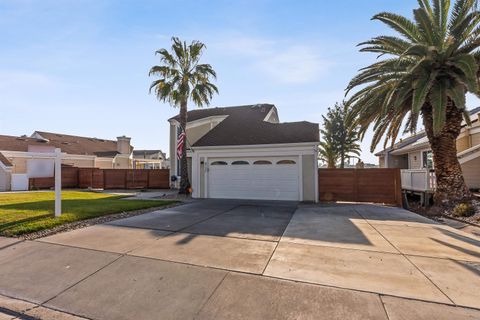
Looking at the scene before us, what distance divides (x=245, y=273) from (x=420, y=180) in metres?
12.2

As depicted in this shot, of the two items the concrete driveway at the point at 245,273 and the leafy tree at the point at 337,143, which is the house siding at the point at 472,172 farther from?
the leafy tree at the point at 337,143

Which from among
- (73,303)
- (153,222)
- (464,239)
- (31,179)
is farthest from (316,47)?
(31,179)

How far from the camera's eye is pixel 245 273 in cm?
423

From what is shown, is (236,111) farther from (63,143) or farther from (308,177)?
(63,143)

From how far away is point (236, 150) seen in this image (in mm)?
14594

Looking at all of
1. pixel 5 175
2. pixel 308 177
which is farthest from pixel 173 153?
pixel 5 175

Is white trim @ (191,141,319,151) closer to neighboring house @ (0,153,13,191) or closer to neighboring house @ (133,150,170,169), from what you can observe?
neighboring house @ (0,153,13,191)

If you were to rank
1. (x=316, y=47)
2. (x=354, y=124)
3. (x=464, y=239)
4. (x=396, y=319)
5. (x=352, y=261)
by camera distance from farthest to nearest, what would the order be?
1. (x=354, y=124)
2. (x=316, y=47)
3. (x=464, y=239)
4. (x=352, y=261)
5. (x=396, y=319)

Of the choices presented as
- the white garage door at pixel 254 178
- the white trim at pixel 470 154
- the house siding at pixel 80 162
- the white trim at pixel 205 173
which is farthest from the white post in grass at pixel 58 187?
the house siding at pixel 80 162

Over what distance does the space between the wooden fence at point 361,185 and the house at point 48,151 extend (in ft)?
55.9

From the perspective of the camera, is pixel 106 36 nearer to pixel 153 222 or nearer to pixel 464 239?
pixel 153 222

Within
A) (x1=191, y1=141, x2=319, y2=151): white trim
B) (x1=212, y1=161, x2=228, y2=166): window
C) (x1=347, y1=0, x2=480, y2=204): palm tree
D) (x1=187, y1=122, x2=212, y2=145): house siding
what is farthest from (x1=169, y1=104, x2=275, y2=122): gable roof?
(x1=347, y1=0, x2=480, y2=204): palm tree

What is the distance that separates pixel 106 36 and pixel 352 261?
11.1 metres

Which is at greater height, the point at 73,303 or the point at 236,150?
the point at 236,150
